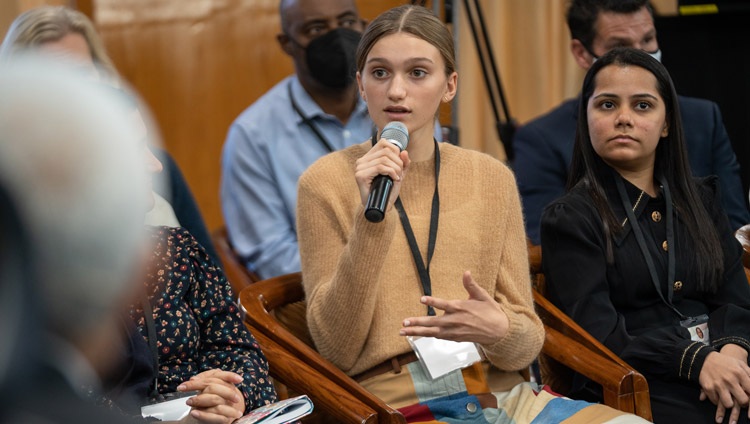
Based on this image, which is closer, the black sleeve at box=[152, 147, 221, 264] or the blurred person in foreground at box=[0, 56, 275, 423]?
the blurred person in foreground at box=[0, 56, 275, 423]

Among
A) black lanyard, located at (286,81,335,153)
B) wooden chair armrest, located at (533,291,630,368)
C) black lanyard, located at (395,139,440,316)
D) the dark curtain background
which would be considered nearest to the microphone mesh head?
black lanyard, located at (395,139,440,316)

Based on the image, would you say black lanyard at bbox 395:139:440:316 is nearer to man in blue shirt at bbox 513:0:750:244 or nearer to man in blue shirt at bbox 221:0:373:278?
man in blue shirt at bbox 221:0:373:278


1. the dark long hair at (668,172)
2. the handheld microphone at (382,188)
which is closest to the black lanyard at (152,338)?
the handheld microphone at (382,188)

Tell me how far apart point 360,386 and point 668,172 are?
113 centimetres

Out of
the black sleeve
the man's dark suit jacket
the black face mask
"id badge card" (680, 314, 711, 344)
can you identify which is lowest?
"id badge card" (680, 314, 711, 344)

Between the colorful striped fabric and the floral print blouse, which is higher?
the floral print blouse

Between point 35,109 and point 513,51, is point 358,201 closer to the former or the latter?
point 35,109

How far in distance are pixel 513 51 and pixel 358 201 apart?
123 inches

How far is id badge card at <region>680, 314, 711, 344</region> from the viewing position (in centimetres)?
259

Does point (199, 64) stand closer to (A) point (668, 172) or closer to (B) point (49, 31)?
(B) point (49, 31)

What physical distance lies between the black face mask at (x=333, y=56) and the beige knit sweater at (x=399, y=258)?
98 cm

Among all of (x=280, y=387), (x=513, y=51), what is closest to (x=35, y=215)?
(x=280, y=387)

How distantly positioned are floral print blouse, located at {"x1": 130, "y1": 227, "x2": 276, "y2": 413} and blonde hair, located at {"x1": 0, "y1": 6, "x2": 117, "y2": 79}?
0.84 m

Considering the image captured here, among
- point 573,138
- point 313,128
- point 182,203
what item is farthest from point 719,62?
point 182,203
